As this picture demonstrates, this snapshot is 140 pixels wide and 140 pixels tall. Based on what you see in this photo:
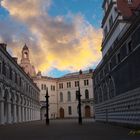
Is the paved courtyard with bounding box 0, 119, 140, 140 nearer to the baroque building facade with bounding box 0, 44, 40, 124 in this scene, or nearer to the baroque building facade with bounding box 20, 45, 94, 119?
the baroque building facade with bounding box 0, 44, 40, 124

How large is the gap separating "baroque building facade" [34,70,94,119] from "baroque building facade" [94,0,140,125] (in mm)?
57244

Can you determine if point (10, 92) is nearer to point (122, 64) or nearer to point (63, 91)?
point (122, 64)

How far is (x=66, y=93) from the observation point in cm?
11512

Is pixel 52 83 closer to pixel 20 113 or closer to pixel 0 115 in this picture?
pixel 20 113

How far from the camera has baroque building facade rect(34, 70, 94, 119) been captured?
110125 millimetres

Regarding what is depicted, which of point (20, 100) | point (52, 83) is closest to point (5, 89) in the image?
point (20, 100)

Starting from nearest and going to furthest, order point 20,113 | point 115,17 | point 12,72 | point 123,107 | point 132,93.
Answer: point 132,93, point 123,107, point 115,17, point 12,72, point 20,113

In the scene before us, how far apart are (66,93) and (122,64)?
8301cm

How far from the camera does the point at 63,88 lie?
116m

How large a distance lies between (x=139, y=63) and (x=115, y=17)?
63.2ft

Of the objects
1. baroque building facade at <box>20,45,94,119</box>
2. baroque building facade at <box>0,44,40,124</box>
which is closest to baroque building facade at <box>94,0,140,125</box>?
baroque building facade at <box>0,44,40,124</box>

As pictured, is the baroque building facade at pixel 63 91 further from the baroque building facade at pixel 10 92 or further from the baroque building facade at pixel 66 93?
the baroque building facade at pixel 10 92

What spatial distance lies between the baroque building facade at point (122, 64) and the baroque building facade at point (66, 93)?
5724cm

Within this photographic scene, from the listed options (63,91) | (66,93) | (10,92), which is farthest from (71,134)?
(63,91)
